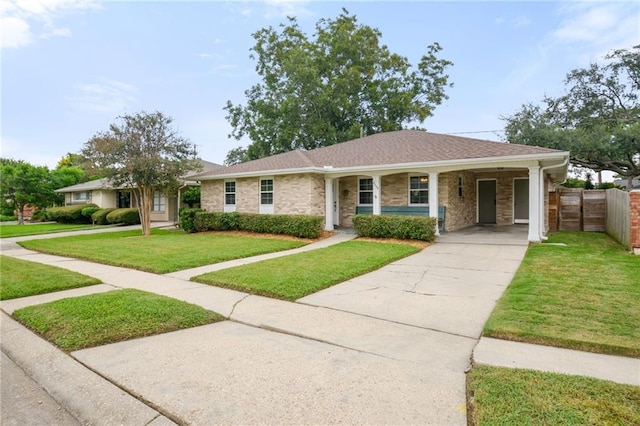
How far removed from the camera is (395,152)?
14547mm

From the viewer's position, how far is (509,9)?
1282 centimetres

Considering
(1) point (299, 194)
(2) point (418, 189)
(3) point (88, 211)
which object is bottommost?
(3) point (88, 211)

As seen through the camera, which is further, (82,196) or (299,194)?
(82,196)

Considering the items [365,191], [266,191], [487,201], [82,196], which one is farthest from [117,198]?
[487,201]

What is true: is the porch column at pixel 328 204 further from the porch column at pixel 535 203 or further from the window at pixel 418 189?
the porch column at pixel 535 203

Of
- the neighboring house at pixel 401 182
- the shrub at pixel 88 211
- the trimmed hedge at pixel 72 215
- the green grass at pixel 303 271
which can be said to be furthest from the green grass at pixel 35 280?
the trimmed hedge at pixel 72 215

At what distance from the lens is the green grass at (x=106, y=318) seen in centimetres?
395

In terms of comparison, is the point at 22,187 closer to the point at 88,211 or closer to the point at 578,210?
the point at 88,211

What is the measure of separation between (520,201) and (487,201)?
1.39 meters

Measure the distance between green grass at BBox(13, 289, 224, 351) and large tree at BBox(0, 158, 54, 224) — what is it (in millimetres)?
26525

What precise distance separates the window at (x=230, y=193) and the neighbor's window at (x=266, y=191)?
1.75m

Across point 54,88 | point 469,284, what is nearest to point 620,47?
point 469,284

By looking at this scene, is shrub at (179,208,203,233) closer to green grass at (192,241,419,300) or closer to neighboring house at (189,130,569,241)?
neighboring house at (189,130,569,241)

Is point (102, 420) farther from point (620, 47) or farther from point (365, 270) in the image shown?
point (620, 47)
